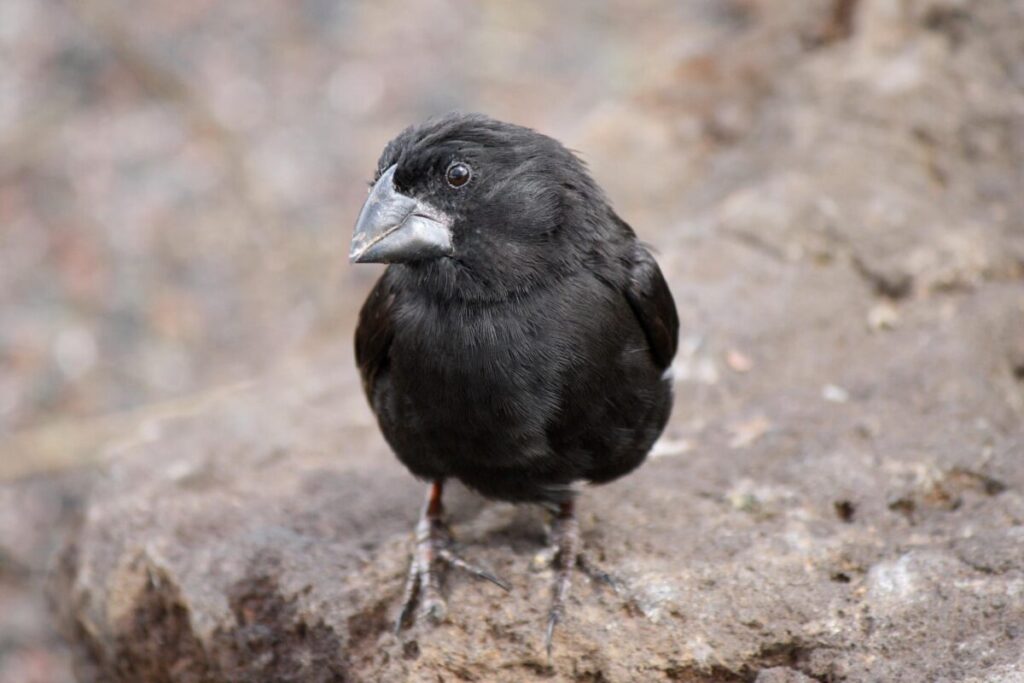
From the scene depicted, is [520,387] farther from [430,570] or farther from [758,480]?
[758,480]

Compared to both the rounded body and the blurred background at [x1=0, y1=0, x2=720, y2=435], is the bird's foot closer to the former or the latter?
the rounded body

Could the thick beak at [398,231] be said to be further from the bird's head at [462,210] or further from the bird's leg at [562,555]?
the bird's leg at [562,555]

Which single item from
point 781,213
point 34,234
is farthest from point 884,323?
point 34,234

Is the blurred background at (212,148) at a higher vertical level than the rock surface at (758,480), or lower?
higher

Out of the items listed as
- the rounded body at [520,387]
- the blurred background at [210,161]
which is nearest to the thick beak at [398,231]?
the rounded body at [520,387]

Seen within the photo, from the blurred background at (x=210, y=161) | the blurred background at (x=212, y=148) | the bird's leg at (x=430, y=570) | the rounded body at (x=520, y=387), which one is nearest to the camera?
the rounded body at (x=520, y=387)

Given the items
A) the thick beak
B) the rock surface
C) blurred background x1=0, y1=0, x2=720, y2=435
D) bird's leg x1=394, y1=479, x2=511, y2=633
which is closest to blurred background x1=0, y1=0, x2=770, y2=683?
blurred background x1=0, y1=0, x2=720, y2=435
